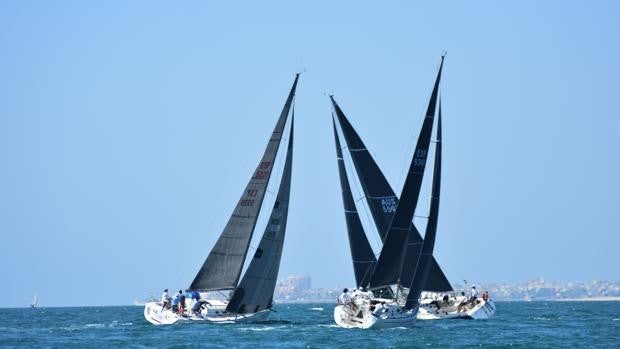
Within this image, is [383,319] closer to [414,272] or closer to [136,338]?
[414,272]

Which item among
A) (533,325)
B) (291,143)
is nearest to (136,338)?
(291,143)

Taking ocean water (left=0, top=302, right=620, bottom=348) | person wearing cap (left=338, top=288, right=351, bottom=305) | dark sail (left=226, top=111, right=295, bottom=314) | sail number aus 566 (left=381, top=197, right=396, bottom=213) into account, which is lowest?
ocean water (left=0, top=302, right=620, bottom=348)

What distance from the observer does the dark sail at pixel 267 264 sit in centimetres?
5256

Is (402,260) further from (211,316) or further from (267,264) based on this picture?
(211,316)

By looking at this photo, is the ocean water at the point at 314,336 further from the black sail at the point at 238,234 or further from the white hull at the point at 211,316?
the black sail at the point at 238,234

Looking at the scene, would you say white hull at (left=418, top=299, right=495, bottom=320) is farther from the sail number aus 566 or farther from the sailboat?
the sailboat

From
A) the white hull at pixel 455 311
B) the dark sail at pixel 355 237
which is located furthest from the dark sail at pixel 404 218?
the white hull at pixel 455 311

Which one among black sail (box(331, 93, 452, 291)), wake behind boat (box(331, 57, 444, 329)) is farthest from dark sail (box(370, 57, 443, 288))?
black sail (box(331, 93, 452, 291))

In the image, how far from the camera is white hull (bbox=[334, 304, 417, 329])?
47531mm

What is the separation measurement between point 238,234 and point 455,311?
13.8 meters

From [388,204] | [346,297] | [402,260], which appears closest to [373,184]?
[388,204]

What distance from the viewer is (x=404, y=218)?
159 feet

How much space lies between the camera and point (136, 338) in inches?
1825

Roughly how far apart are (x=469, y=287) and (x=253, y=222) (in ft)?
55.3
